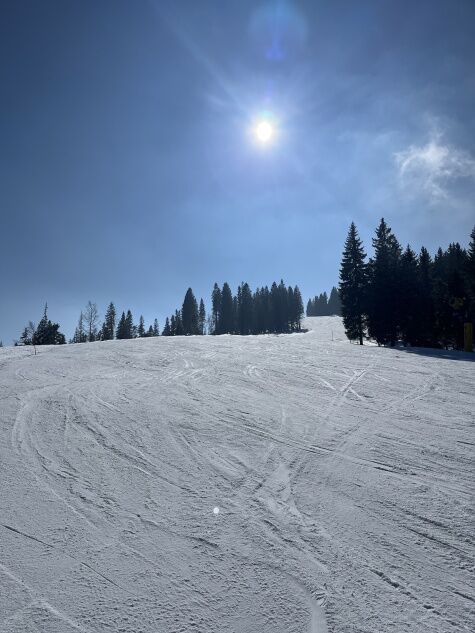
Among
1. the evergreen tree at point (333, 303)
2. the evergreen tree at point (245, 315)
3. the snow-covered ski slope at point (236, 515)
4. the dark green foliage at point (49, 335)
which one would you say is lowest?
the snow-covered ski slope at point (236, 515)

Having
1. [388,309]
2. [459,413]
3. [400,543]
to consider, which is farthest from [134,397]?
[388,309]

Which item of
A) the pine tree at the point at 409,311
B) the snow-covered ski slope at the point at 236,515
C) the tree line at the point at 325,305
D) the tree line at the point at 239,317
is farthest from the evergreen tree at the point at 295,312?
the snow-covered ski slope at the point at 236,515

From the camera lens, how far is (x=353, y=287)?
36812mm

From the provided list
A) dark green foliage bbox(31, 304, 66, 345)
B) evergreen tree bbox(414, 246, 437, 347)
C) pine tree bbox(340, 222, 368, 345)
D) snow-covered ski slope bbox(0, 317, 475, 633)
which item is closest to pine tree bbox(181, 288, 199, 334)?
dark green foliage bbox(31, 304, 66, 345)

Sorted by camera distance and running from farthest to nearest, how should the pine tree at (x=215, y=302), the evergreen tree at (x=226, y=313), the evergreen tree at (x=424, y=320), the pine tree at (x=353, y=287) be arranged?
the pine tree at (x=215, y=302) < the evergreen tree at (x=226, y=313) < the pine tree at (x=353, y=287) < the evergreen tree at (x=424, y=320)

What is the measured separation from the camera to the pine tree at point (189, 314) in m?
79.3

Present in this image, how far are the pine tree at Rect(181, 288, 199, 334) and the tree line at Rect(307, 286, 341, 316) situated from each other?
6205cm

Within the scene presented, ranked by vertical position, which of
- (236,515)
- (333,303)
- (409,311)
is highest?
(333,303)

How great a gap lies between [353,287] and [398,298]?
599 cm

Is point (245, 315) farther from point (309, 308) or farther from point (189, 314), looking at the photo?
point (309, 308)

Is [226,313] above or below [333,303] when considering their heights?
below

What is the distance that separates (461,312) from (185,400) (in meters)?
35.6

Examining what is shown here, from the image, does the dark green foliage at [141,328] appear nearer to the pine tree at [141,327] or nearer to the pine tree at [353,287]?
the pine tree at [141,327]

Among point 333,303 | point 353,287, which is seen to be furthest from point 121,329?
point 333,303
